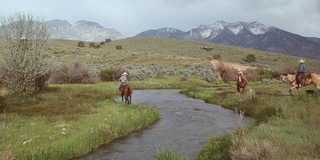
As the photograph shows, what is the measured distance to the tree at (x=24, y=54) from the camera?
87.4ft

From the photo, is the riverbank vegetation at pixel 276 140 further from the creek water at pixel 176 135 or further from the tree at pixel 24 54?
the tree at pixel 24 54

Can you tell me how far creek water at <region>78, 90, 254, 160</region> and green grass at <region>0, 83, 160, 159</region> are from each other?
2.15 ft

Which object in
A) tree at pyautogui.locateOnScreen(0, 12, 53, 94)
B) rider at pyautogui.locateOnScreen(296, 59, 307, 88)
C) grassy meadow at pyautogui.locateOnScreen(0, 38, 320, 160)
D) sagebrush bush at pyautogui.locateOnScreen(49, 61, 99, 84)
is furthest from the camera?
sagebrush bush at pyautogui.locateOnScreen(49, 61, 99, 84)

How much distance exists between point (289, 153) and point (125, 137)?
968 centimetres

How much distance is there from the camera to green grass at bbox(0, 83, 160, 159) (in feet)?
43.8

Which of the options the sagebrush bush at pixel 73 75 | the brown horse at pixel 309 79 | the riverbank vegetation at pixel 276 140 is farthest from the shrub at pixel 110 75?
the riverbank vegetation at pixel 276 140

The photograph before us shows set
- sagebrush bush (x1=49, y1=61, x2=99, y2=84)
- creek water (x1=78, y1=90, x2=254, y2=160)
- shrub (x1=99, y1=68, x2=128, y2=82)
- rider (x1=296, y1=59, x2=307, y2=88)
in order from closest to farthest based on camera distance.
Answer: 1. creek water (x1=78, y1=90, x2=254, y2=160)
2. rider (x1=296, y1=59, x2=307, y2=88)
3. sagebrush bush (x1=49, y1=61, x2=99, y2=84)
4. shrub (x1=99, y1=68, x2=128, y2=82)

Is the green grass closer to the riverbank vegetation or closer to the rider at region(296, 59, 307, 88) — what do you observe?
the riverbank vegetation

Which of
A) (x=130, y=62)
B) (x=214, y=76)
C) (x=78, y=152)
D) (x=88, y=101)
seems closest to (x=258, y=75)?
(x=214, y=76)

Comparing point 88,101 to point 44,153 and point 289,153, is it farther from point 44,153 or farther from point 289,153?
point 289,153

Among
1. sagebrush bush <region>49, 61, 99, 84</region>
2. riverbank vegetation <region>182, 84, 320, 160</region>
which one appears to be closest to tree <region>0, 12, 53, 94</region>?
sagebrush bush <region>49, 61, 99, 84</region>

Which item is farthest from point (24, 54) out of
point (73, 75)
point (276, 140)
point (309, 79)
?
point (309, 79)

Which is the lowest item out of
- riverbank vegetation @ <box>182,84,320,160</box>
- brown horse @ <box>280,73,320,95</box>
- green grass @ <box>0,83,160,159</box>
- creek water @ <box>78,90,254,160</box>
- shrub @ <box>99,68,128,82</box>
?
creek water @ <box>78,90,254,160</box>

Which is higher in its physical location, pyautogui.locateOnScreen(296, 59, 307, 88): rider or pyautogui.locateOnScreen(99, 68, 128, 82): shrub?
pyautogui.locateOnScreen(296, 59, 307, 88): rider
